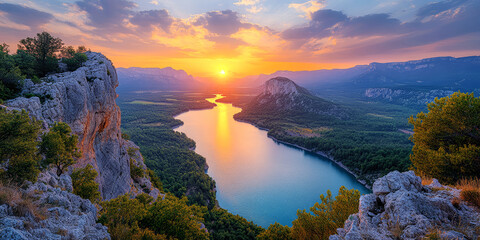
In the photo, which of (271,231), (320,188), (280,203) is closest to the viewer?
(271,231)

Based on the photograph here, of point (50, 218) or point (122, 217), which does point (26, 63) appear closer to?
point (122, 217)

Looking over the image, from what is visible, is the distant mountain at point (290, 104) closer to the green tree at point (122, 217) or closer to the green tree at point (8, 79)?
the green tree at point (8, 79)

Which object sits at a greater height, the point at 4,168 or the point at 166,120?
the point at 4,168

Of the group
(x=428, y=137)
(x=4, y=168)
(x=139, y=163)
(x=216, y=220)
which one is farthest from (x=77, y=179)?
(x=428, y=137)

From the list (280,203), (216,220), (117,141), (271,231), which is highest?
(117,141)

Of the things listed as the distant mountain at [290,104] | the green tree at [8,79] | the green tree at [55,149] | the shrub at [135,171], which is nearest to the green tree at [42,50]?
the green tree at [8,79]

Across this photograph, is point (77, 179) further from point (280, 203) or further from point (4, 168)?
point (280, 203)

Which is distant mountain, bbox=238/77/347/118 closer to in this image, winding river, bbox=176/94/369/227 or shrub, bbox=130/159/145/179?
winding river, bbox=176/94/369/227
